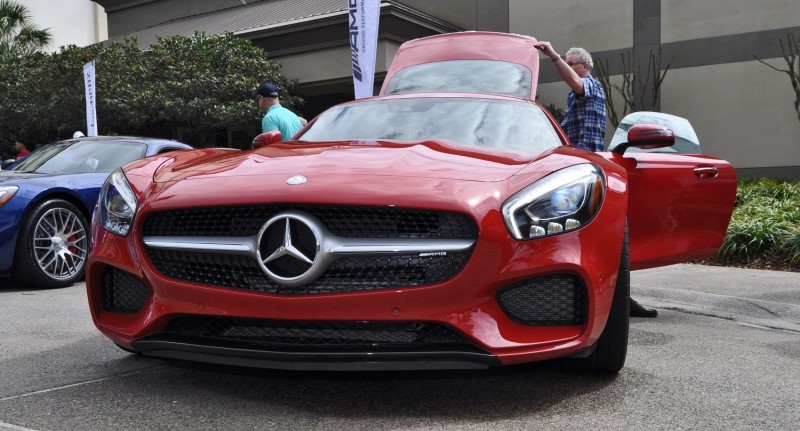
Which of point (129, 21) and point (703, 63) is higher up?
point (129, 21)

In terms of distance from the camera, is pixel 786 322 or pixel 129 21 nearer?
pixel 786 322

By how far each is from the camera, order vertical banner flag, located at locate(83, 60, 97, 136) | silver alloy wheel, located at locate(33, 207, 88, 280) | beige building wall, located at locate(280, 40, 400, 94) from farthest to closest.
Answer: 1. beige building wall, located at locate(280, 40, 400, 94)
2. vertical banner flag, located at locate(83, 60, 97, 136)
3. silver alloy wheel, located at locate(33, 207, 88, 280)

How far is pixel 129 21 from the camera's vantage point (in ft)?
105

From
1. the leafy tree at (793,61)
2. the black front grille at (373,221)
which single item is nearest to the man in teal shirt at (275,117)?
the black front grille at (373,221)

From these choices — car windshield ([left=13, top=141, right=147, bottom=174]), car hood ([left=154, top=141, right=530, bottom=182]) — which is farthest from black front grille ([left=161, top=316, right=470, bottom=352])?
car windshield ([left=13, top=141, right=147, bottom=174])

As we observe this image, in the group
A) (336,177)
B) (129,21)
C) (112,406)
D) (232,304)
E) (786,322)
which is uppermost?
(129,21)

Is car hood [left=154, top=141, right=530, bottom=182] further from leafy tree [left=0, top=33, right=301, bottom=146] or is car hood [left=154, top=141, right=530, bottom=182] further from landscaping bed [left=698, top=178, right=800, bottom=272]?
leafy tree [left=0, top=33, right=301, bottom=146]

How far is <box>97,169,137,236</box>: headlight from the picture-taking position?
10.4ft

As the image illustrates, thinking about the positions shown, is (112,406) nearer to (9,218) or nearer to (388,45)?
(9,218)

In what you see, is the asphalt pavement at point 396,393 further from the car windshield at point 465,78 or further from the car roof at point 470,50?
the car roof at point 470,50

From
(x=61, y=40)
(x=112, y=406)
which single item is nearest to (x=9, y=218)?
(x=112, y=406)

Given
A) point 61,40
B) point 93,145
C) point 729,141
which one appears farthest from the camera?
point 61,40

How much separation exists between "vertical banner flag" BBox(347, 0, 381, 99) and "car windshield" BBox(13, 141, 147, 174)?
3.41 meters

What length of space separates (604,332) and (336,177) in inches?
50.7
